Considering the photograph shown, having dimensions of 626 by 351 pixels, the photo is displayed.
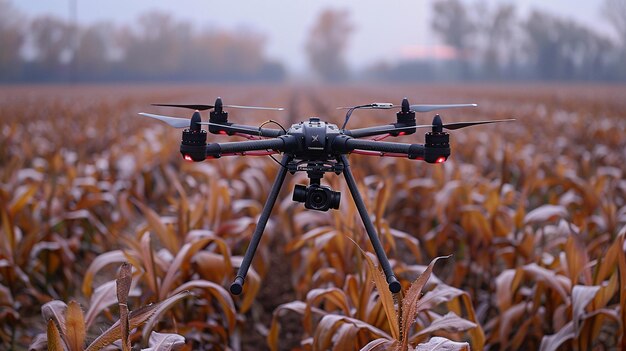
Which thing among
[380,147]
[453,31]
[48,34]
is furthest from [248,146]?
[48,34]

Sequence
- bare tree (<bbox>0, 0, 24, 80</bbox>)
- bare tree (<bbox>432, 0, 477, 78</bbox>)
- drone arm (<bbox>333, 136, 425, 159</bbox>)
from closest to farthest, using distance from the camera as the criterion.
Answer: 1. drone arm (<bbox>333, 136, 425, 159</bbox>)
2. bare tree (<bbox>432, 0, 477, 78</bbox>)
3. bare tree (<bbox>0, 0, 24, 80</bbox>)

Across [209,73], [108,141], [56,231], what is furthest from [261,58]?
[56,231]

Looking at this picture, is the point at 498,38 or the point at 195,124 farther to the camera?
the point at 498,38

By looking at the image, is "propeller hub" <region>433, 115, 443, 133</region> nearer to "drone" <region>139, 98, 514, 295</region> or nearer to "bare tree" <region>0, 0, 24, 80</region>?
"drone" <region>139, 98, 514, 295</region>

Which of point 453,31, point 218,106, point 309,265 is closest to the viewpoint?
point 218,106

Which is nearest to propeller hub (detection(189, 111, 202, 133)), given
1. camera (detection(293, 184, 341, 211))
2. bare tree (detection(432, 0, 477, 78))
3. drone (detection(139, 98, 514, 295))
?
drone (detection(139, 98, 514, 295))

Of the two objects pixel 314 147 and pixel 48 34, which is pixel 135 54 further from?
pixel 314 147
